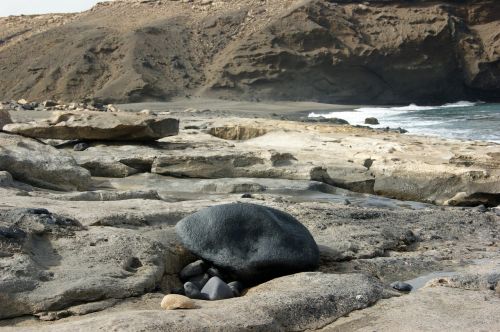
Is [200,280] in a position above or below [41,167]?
below

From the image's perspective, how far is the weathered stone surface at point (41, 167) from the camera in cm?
615

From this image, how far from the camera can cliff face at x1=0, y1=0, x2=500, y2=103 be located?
29000 mm

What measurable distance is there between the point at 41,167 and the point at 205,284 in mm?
3248

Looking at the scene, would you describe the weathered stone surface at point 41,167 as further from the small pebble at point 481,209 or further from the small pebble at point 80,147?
the small pebble at point 481,209

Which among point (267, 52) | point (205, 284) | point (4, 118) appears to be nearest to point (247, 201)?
point (205, 284)

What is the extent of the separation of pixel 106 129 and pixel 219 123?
3.96 m

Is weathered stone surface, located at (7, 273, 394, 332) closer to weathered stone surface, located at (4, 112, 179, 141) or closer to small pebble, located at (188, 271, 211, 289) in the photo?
small pebble, located at (188, 271, 211, 289)

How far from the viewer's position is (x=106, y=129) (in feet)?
27.4

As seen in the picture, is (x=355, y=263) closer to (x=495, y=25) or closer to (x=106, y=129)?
(x=106, y=129)

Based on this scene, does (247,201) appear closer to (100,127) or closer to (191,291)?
(191,291)

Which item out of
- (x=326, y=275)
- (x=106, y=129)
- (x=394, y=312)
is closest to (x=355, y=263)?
(x=326, y=275)

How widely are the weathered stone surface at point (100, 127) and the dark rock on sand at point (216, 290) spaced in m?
5.15

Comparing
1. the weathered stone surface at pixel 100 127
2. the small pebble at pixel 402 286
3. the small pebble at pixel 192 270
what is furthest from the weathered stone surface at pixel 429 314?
the weathered stone surface at pixel 100 127

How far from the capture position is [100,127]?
8.32 meters
